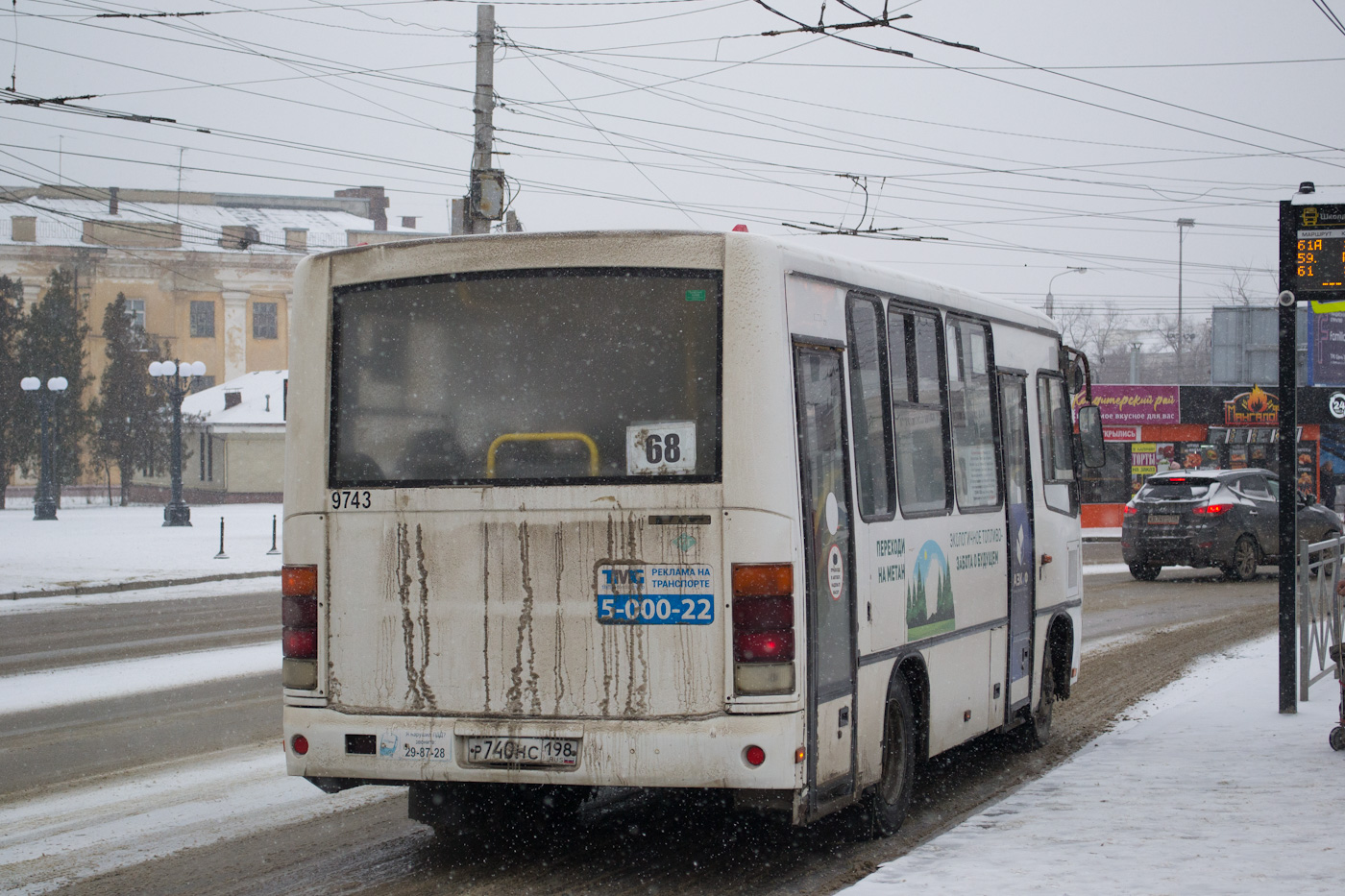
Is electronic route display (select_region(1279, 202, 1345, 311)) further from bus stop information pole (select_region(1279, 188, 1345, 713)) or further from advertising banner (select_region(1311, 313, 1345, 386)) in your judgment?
advertising banner (select_region(1311, 313, 1345, 386))

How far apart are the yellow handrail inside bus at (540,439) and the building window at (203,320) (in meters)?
74.6

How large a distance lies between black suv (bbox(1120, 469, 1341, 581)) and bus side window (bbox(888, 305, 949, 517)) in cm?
1692

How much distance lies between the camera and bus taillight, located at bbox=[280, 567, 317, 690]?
6.09 m

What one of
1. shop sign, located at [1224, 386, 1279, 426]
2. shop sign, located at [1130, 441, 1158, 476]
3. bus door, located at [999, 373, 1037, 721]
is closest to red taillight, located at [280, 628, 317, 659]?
bus door, located at [999, 373, 1037, 721]

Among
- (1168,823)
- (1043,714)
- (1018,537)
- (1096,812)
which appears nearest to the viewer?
(1168,823)

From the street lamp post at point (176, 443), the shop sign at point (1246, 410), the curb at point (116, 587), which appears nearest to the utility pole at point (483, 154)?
the curb at point (116, 587)

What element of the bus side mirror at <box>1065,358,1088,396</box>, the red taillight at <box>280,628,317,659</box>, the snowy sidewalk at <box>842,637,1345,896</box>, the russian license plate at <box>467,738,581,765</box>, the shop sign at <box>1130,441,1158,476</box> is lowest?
the snowy sidewalk at <box>842,637,1345,896</box>

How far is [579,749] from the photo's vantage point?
569cm

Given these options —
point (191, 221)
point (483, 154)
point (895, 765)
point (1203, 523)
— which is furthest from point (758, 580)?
point (191, 221)

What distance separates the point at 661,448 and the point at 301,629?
1.75 meters

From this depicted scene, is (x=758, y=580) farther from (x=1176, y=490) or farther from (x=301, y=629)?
(x=1176, y=490)

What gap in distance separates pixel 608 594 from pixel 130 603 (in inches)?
644

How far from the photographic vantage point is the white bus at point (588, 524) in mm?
5613

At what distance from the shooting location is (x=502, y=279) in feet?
20.0
